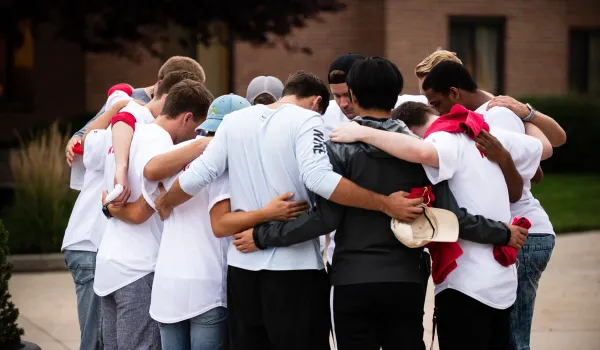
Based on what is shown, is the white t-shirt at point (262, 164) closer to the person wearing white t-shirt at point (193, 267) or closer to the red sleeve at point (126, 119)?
the person wearing white t-shirt at point (193, 267)

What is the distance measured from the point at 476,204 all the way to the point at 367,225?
0.52 metres

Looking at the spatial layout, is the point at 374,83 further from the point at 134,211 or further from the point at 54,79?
Answer: the point at 54,79

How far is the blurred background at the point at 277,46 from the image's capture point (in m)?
18.6

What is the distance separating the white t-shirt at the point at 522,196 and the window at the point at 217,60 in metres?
14.3

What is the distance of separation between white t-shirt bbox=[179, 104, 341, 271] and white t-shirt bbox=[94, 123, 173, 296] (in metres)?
0.43

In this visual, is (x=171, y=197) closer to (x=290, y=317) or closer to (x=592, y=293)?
(x=290, y=317)

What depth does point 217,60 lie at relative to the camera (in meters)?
19.1

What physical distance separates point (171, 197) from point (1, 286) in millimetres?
2073

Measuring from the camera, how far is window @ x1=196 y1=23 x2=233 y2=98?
18969mm

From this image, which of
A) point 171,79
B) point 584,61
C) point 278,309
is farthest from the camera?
point 584,61

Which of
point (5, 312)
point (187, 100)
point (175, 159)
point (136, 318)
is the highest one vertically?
point (187, 100)

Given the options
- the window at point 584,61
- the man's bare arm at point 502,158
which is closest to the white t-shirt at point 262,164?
the man's bare arm at point 502,158

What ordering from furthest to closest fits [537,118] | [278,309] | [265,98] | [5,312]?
[5,312], [265,98], [537,118], [278,309]

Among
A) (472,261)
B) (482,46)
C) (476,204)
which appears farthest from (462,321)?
(482,46)
